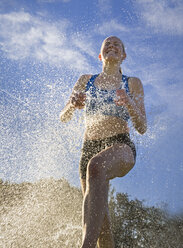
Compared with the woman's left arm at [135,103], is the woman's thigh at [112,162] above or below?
below

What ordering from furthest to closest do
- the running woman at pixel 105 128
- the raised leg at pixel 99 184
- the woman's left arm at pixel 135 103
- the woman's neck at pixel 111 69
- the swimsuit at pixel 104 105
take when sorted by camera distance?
the woman's neck at pixel 111 69
the swimsuit at pixel 104 105
the woman's left arm at pixel 135 103
the running woman at pixel 105 128
the raised leg at pixel 99 184

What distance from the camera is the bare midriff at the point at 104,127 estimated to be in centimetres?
251

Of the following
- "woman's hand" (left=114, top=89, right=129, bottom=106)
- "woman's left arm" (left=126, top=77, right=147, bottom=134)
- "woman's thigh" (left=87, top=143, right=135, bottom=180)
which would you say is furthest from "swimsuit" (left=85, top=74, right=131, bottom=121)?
"woman's thigh" (left=87, top=143, right=135, bottom=180)

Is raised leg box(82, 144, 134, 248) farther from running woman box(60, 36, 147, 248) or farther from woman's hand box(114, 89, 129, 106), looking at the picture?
woman's hand box(114, 89, 129, 106)

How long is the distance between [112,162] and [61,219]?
5.23 meters

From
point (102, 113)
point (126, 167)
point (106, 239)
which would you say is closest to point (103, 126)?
point (102, 113)

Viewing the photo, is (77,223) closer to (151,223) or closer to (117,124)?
(151,223)

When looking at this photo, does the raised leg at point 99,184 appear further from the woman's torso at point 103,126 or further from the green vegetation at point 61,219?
the green vegetation at point 61,219

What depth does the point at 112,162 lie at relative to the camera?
77.8 inches

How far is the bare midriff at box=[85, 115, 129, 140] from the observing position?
98.8 inches

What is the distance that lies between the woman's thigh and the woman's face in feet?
5.00

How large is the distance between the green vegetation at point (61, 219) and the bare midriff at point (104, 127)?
8.13 feet

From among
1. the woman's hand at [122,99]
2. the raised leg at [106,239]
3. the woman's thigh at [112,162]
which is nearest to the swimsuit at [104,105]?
the woman's hand at [122,99]

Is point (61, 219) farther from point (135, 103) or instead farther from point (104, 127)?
point (135, 103)
